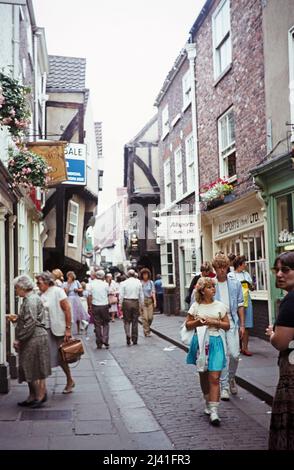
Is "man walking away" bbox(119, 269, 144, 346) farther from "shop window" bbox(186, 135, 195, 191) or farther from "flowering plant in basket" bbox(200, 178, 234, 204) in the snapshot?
"shop window" bbox(186, 135, 195, 191)

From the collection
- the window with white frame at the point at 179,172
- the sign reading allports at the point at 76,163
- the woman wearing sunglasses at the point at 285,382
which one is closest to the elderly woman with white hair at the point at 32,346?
the woman wearing sunglasses at the point at 285,382

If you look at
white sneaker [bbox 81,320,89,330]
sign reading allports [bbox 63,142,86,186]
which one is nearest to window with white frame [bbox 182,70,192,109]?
sign reading allports [bbox 63,142,86,186]

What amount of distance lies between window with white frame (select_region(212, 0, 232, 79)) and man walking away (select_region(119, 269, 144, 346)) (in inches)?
238

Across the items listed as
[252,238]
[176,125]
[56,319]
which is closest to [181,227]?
[252,238]

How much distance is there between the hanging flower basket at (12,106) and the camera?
Result: 8008 millimetres

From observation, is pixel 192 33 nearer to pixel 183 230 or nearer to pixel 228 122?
pixel 228 122

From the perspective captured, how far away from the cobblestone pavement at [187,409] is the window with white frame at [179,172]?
10398 millimetres

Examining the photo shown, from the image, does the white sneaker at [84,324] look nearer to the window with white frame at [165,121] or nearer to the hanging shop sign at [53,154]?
the hanging shop sign at [53,154]

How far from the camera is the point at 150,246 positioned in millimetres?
28172

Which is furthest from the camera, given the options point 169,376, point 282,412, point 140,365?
point 140,365

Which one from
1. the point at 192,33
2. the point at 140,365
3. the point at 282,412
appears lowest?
the point at 140,365

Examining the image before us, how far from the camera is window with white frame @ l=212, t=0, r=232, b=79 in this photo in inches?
583
